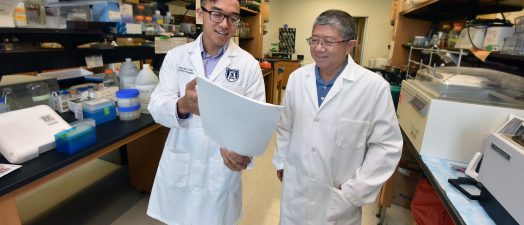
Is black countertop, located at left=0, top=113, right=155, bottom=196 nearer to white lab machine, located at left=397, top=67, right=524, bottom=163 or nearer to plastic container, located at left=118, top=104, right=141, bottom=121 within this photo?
plastic container, located at left=118, top=104, right=141, bottom=121

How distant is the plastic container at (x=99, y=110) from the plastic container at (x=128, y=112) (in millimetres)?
44

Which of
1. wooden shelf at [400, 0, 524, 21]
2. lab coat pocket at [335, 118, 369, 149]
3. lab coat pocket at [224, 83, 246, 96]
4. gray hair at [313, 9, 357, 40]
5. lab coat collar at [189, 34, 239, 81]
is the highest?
wooden shelf at [400, 0, 524, 21]

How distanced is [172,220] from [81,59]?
4.12ft

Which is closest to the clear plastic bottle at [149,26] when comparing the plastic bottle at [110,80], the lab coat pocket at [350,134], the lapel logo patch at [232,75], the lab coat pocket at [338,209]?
the plastic bottle at [110,80]

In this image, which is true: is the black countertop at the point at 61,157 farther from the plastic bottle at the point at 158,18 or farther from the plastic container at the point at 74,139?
the plastic bottle at the point at 158,18

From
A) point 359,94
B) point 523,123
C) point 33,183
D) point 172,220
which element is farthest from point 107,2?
point 523,123

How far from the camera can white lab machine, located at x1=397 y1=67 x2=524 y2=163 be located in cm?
117

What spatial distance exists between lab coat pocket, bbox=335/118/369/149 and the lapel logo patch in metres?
0.47

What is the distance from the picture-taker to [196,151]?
1139 mm

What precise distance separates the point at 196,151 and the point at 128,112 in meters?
0.60

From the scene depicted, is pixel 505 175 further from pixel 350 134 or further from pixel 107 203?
pixel 107 203

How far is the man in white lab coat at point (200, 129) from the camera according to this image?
1062 millimetres

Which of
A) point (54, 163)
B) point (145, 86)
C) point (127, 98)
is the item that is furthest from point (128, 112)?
point (54, 163)

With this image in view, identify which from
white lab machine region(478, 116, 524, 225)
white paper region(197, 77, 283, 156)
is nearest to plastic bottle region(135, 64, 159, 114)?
white paper region(197, 77, 283, 156)
